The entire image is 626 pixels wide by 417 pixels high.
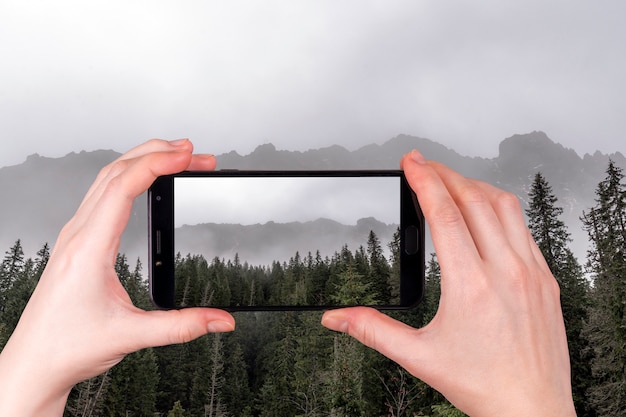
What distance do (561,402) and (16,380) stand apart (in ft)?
6.93

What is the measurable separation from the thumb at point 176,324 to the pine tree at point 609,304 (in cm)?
4376

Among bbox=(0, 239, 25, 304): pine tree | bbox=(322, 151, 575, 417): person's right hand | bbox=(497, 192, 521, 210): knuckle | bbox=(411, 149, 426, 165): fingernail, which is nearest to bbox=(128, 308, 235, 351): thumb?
bbox=(322, 151, 575, 417): person's right hand

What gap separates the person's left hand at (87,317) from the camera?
2.46 m

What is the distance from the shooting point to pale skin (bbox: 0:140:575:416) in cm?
238

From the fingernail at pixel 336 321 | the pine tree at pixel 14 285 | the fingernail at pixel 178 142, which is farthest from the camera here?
the pine tree at pixel 14 285

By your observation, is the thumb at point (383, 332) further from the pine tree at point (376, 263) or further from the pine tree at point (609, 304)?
the pine tree at point (609, 304)

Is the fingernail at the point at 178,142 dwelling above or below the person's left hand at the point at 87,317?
above

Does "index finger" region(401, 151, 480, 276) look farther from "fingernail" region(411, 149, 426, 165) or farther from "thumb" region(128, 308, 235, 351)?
"thumb" region(128, 308, 235, 351)

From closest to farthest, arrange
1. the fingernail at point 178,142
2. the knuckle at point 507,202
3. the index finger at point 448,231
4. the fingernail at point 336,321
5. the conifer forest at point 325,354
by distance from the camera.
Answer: the index finger at point 448,231
the knuckle at point 507,202
the fingernail at point 336,321
the fingernail at point 178,142
the conifer forest at point 325,354

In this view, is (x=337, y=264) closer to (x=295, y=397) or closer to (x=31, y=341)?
(x=31, y=341)

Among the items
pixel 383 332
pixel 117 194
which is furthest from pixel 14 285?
pixel 383 332

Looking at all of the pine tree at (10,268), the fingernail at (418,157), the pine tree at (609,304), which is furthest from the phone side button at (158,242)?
the pine tree at (10,268)

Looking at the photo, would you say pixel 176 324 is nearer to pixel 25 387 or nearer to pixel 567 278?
pixel 25 387

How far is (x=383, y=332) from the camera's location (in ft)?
8.50
